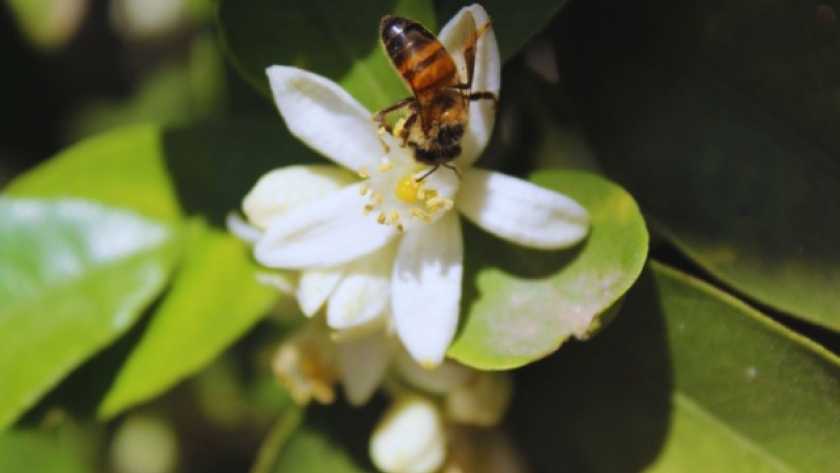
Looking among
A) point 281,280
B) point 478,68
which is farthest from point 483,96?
point 281,280

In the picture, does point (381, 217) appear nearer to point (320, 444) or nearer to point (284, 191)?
point (284, 191)

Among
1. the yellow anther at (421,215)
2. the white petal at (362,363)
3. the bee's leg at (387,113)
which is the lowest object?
the white petal at (362,363)

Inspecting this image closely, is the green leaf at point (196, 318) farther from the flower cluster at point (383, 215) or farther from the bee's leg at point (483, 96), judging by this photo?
the bee's leg at point (483, 96)

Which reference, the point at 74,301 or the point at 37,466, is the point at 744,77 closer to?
the point at 74,301

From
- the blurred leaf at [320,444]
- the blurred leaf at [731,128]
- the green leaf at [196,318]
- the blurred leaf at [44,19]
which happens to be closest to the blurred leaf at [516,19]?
the blurred leaf at [731,128]

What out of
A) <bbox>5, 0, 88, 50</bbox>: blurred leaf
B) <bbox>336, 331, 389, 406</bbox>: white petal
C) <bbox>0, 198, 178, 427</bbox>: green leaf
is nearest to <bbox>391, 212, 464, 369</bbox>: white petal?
<bbox>336, 331, 389, 406</bbox>: white petal

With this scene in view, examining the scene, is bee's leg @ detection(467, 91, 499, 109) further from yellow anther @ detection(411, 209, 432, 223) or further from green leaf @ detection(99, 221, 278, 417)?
green leaf @ detection(99, 221, 278, 417)

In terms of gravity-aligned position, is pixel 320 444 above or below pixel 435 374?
below
